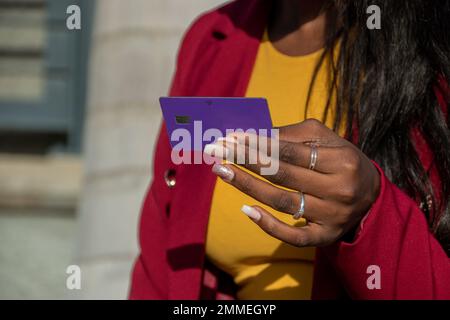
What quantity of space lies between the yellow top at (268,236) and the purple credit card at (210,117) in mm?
405

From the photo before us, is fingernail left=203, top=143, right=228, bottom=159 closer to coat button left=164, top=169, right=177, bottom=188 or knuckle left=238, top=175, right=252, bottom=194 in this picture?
knuckle left=238, top=175, right=252, bottom=194

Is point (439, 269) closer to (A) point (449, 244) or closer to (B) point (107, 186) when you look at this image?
(A) point (449, 244)

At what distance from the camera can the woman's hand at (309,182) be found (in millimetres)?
1637

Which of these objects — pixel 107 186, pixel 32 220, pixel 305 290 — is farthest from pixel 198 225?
pixel 32 220

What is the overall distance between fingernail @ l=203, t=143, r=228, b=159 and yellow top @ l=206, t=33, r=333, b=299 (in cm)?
46

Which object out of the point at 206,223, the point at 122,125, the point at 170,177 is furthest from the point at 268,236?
the point at 122,125

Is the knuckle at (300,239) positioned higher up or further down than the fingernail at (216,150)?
further down

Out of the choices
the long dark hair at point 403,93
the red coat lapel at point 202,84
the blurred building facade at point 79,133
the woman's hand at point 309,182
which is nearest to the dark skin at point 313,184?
the woman's hand at point 309,182

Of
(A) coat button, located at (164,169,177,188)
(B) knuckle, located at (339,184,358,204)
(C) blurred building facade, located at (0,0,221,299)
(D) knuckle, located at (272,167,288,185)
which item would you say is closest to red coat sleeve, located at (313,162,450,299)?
(B) knuckle, located at (339,184,358,204)

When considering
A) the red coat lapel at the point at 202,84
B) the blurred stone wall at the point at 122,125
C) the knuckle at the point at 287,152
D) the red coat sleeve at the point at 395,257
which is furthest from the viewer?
the blurred stone wall at the point at 122,125

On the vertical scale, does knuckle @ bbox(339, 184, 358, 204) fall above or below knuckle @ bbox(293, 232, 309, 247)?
above

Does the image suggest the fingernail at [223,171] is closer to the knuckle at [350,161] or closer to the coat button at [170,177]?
the knuckle at [350,161]

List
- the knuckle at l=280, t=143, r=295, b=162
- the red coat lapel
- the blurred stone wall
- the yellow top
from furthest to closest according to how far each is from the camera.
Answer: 1. the blurred stone wall
2. the red coat lapel
3. the yellow top
4. the knuckle at l=280, t=143, r=295, b=162

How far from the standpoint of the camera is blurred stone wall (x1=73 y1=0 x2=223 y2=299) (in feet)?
12.0
